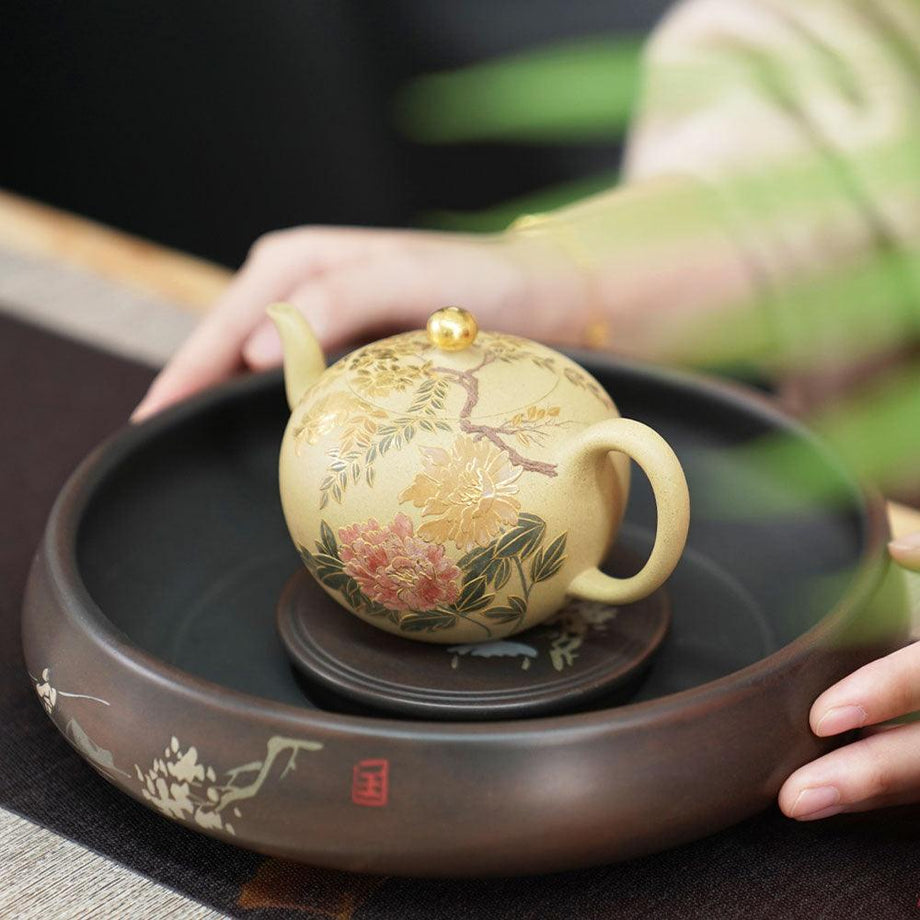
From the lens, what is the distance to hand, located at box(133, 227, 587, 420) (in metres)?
0.83

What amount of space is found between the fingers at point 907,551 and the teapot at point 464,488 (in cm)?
11

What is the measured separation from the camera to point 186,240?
2.20m

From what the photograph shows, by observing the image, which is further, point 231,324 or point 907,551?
point 231,324

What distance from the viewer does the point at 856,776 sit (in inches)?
20.2

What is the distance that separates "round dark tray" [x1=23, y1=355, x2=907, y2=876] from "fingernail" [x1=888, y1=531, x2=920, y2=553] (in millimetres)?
12

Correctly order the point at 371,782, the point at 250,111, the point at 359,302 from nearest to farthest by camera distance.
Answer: the point at 371,782 < the point at 359,302 < the point at 250,111

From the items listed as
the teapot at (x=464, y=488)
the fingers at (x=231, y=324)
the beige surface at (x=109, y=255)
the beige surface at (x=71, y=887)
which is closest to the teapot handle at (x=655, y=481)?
the teapot at (x=464, y=488)

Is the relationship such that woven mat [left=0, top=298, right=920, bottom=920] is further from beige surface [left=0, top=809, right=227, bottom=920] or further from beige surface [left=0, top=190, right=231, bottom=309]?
beige surface [left=0, top=190, right=231, bottom=309]

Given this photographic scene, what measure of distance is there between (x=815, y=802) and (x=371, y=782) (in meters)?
0.18

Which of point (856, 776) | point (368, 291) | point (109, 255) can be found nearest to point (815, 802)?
point (856, 776)

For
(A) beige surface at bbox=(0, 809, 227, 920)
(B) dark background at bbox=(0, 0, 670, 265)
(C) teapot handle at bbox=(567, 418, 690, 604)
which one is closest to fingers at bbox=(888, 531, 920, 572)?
(C) teapot handle at bbox=(567, 418, 690, 604)

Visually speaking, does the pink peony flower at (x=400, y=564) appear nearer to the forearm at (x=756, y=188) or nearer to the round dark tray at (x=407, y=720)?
the round dark tray at (x=407, y=720)

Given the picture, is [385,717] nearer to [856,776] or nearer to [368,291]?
[856,776]

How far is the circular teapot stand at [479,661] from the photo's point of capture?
0.55 metres
